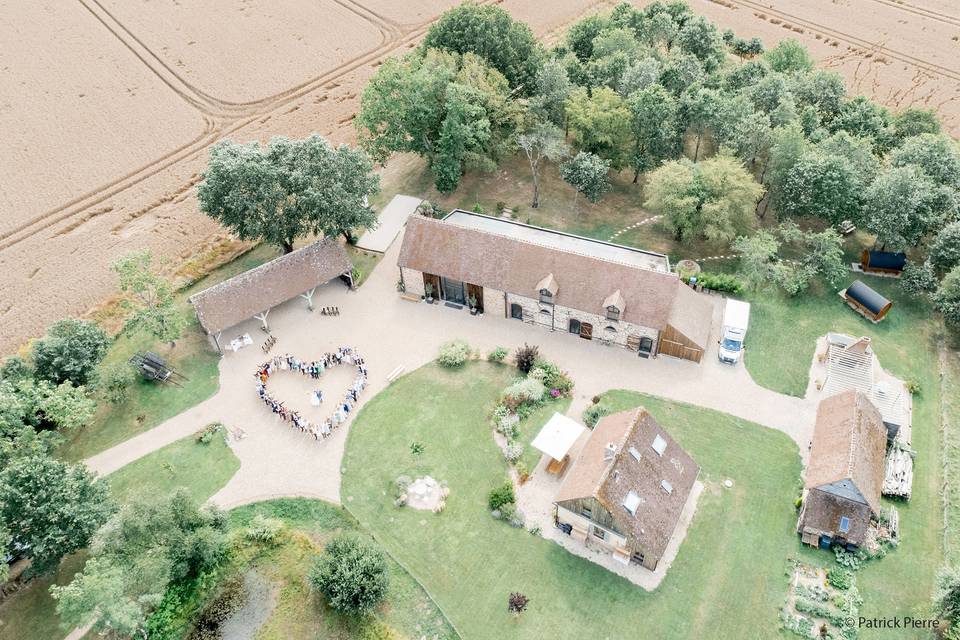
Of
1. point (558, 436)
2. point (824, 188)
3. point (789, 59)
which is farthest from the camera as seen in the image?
point (789, 59)

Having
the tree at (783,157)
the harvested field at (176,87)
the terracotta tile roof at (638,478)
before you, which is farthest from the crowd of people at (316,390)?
the tree at (783,157)

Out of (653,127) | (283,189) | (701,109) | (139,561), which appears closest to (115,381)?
(139,561)

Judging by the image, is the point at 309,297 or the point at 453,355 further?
the point at 309,297

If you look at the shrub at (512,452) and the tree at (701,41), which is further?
the tree at (701,41)

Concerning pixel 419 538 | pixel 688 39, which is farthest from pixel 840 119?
pixel 419 538

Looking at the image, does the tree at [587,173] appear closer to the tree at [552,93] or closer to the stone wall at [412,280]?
the tree at [552,93]

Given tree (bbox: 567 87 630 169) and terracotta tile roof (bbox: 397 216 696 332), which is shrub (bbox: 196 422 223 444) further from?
tree (bbox: 567 87 630 169)

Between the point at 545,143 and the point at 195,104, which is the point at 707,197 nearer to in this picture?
the point at 545,143

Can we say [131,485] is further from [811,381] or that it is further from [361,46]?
[361,46]
